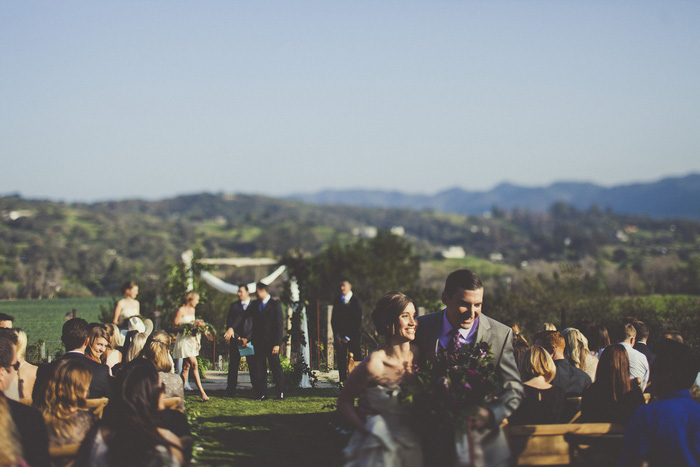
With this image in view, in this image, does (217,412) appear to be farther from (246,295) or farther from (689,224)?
(689,224)

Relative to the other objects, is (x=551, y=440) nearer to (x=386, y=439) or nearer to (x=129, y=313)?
(x=386, y=439)

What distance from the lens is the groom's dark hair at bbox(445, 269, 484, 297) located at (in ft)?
13.9

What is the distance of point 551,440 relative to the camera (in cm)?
481

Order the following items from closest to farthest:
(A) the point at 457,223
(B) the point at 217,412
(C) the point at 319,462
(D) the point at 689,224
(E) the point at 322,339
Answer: (C) the point at 319,462 < (B) the point at 217,412 < (E) the point at 322,339 < (D) the point at 689,224 < (A) the point at 457,223

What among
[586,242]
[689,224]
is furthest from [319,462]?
[689,224]

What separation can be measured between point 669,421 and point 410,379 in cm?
142

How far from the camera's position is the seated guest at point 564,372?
6.43 metres

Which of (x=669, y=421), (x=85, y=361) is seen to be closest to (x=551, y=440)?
(x=669, y=421)

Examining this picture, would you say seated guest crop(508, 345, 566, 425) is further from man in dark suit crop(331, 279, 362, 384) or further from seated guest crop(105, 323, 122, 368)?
seated guest crop(105, 323, 122, 368)

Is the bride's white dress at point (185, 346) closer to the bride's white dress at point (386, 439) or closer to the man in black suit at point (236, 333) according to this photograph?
the man in black suit at point (236, 333)

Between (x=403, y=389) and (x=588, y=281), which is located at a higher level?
(x=403, y=389)

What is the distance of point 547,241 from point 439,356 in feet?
386

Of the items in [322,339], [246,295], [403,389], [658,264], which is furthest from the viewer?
[658,264]

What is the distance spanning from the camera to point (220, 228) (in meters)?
116
